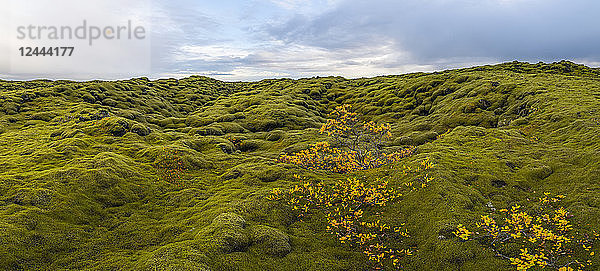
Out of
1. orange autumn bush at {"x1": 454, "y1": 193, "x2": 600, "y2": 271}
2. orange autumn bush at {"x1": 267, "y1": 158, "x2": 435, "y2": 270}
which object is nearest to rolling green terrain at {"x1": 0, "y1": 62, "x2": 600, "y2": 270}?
orange autumn bush at {"x1": 267, "y1": 158, "x2": 435, "y2": 270}

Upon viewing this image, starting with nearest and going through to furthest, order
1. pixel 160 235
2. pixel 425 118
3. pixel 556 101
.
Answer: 1. pixel 160 235
2. pixel 556 101
3. pixel 425 118

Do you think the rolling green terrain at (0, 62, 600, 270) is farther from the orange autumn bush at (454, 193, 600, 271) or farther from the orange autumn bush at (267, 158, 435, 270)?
the orange autumn bush at (454, 193, 600, 271)

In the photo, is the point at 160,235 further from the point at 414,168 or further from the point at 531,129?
the point at 531,129

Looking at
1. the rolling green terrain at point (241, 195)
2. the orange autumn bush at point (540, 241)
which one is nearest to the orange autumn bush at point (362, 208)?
the rolling green terrain at point (241, 195)

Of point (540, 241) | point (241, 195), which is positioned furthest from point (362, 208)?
point (540, 241)

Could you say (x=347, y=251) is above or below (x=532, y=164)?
below

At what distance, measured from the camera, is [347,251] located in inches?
907

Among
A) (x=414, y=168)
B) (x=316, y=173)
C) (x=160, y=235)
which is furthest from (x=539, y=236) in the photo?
(x=160, y=235)

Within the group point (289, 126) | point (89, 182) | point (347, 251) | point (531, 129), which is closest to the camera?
point (347, 251)

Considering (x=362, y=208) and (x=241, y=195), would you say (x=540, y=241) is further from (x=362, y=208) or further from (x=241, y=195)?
(x=241, y=195)

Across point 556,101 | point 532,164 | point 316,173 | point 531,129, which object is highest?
point 556,101

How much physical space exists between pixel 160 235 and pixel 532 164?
38.5 m

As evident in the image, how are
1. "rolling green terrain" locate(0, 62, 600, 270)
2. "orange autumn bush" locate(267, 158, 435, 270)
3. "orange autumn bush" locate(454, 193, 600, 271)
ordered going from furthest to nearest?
"orange autumn bush" locate(267, 158, 435, 270)
"rolling green terrain" locate(0, 62, 600, 270)
"orange autumn bush" locate(454, 193, 600, 271)

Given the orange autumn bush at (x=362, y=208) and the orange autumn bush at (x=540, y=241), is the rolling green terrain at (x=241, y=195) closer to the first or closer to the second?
the orange autumn bush at (x=362, y=208)
